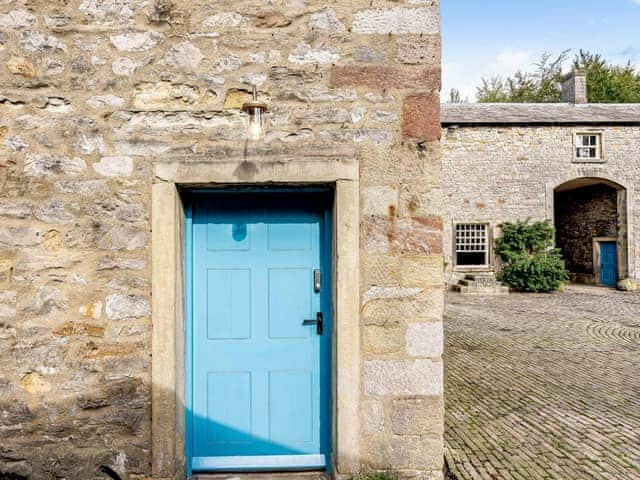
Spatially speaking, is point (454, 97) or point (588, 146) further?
point (454, 97)

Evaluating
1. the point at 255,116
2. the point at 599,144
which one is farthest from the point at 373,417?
the point at 599,144

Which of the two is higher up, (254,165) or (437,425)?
(254,165)

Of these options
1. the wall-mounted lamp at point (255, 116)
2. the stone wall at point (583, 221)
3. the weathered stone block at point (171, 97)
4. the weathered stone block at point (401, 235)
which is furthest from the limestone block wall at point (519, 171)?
the weathered stone block at point (171, 97)

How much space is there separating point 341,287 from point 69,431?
6.46 feet

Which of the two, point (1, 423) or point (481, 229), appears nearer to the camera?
point (1, 423)

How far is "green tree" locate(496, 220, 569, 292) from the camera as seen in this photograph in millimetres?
15383

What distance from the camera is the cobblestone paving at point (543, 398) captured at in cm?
336

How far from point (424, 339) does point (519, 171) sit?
15.1 meters

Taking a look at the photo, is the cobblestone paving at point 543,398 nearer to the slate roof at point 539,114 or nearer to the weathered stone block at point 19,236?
the weathered stone block at point 19,236

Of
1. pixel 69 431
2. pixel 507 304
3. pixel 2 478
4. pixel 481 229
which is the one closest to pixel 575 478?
pixel 69 431

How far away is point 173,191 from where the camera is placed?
282cm

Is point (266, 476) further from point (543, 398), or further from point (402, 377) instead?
point (543, 398)

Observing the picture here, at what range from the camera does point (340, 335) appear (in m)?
2.81

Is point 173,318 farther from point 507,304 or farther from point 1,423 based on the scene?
point 507,304
